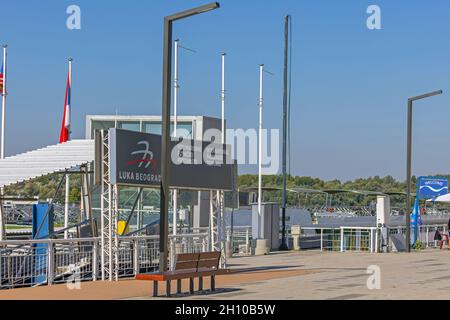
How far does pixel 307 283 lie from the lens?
849 inches

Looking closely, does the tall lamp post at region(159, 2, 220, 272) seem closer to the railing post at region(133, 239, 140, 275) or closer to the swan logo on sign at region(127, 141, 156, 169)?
the swan logo on sign at region(127, 141, 156, 169)

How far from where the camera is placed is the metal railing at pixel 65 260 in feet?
67.2

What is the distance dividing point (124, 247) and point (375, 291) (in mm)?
8358

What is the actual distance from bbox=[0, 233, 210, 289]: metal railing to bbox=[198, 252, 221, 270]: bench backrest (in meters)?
3.32

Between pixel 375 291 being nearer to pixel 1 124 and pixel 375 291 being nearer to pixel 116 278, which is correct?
pixel 116 278

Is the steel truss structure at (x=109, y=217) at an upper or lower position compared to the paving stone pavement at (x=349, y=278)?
upper

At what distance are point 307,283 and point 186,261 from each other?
13.5 ft

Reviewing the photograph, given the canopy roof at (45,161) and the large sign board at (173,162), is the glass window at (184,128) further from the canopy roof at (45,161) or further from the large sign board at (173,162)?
the canopy roof at (45,161)

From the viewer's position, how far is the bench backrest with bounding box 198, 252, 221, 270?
767 inches

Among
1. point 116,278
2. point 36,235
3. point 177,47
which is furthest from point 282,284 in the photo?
point 177,47

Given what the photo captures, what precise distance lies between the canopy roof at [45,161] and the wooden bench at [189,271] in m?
5.65

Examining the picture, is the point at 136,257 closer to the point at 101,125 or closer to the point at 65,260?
the point at 65,260

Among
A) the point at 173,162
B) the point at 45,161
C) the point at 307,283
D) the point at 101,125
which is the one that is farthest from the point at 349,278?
the point at 101,125

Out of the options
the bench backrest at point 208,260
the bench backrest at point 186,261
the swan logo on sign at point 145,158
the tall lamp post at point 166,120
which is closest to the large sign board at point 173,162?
the swan logo on sign at point 145,158
